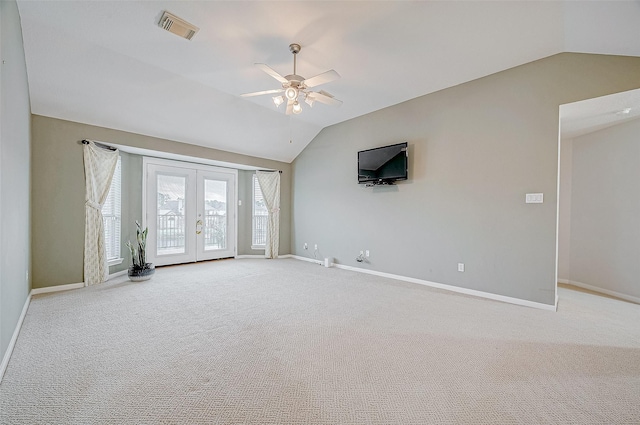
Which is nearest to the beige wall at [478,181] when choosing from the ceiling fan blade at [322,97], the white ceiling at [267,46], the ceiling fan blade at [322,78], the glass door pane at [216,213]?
the white ceiling at [267,46]

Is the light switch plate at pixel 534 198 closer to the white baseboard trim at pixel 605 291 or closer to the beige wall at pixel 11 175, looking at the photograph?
the white baseboard trim at pixel 605 291

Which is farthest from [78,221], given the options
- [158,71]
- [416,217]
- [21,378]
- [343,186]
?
[416,217]

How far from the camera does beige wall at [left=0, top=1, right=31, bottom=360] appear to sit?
189 cm

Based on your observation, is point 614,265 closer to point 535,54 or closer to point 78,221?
point 535,54

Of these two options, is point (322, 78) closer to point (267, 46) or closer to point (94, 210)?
point (267, 46)

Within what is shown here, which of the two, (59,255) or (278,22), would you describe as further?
(59,255)

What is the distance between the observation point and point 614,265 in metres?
3.94

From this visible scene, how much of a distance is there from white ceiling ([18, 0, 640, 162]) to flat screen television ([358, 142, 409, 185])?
906 millimetres

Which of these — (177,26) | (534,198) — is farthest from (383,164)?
(177,26)

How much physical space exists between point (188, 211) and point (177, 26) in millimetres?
4006

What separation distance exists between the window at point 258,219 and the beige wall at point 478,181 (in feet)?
8.10

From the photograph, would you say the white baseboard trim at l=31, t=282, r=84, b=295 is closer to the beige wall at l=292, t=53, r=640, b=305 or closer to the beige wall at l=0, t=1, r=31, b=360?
the beige wall at l=0, t=1, r=31, b=360

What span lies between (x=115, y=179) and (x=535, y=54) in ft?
22.3

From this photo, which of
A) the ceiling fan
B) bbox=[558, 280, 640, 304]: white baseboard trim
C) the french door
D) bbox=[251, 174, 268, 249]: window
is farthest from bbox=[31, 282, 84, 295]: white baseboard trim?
bbox=[558, 280, 640, 304]: white baseboard trim
